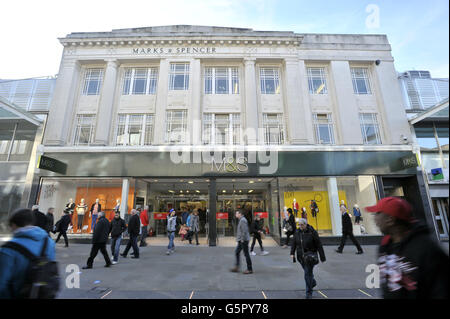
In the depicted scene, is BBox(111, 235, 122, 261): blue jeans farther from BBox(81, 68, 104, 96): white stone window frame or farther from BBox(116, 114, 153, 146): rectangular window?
BBox(81, 68, 104, 96): white stone window frame

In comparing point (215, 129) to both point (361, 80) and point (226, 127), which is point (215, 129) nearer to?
point (226, 127)

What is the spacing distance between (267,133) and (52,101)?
557 inches

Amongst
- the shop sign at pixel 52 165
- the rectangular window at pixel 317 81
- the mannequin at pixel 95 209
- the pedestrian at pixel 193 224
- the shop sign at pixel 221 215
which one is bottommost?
the pedestrian at pixel 193 224

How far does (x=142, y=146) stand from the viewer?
40.3ft

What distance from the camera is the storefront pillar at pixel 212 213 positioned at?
11.2 m

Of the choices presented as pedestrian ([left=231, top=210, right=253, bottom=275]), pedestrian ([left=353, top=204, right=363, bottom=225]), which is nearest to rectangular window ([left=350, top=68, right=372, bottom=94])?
pedestrian ([left=353, top=204, right=363, bottom=225])

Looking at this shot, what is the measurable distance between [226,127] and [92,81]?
32.9ft

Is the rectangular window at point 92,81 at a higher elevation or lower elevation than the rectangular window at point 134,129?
higher

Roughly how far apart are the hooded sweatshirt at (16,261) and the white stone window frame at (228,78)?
1300 cm

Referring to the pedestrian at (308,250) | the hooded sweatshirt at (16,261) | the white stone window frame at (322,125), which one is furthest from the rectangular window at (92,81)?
the pedestrian at (308,250)

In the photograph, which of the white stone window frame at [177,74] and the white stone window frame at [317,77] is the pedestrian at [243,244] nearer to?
the white stone window frame at [177,74]

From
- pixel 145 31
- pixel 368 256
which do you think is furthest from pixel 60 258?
pixel 145 31

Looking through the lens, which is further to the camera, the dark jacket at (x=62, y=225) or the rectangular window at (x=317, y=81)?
the rectangular window at (x=317, y=81)

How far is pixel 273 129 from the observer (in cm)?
1339
